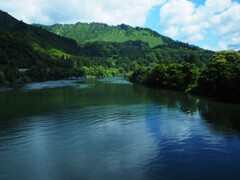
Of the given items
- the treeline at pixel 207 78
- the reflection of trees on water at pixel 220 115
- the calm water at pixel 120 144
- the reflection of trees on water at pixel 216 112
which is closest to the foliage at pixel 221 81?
the treeline at pixel 207 78

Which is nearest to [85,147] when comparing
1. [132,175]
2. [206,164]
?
[132,175]

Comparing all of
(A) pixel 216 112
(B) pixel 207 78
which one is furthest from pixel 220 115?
(B) pixel 207 78

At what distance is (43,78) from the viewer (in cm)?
16812

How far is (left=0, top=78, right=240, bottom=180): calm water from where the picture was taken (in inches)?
1000

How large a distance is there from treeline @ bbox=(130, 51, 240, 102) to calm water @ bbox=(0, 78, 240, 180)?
1022 centimetres

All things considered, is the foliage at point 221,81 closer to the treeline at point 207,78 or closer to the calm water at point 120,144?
the treeline at point 207,78

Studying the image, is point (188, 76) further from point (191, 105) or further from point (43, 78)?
point (43, 78)

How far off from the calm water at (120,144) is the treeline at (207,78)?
1022 centimetres

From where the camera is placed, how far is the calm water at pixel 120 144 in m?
25.4

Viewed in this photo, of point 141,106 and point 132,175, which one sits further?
point 141,106

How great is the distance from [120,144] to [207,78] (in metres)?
46.8

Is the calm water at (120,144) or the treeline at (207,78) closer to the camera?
the calm water at (120,144)

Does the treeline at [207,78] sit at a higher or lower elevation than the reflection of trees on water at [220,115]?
higher

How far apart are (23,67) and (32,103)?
127 meters
